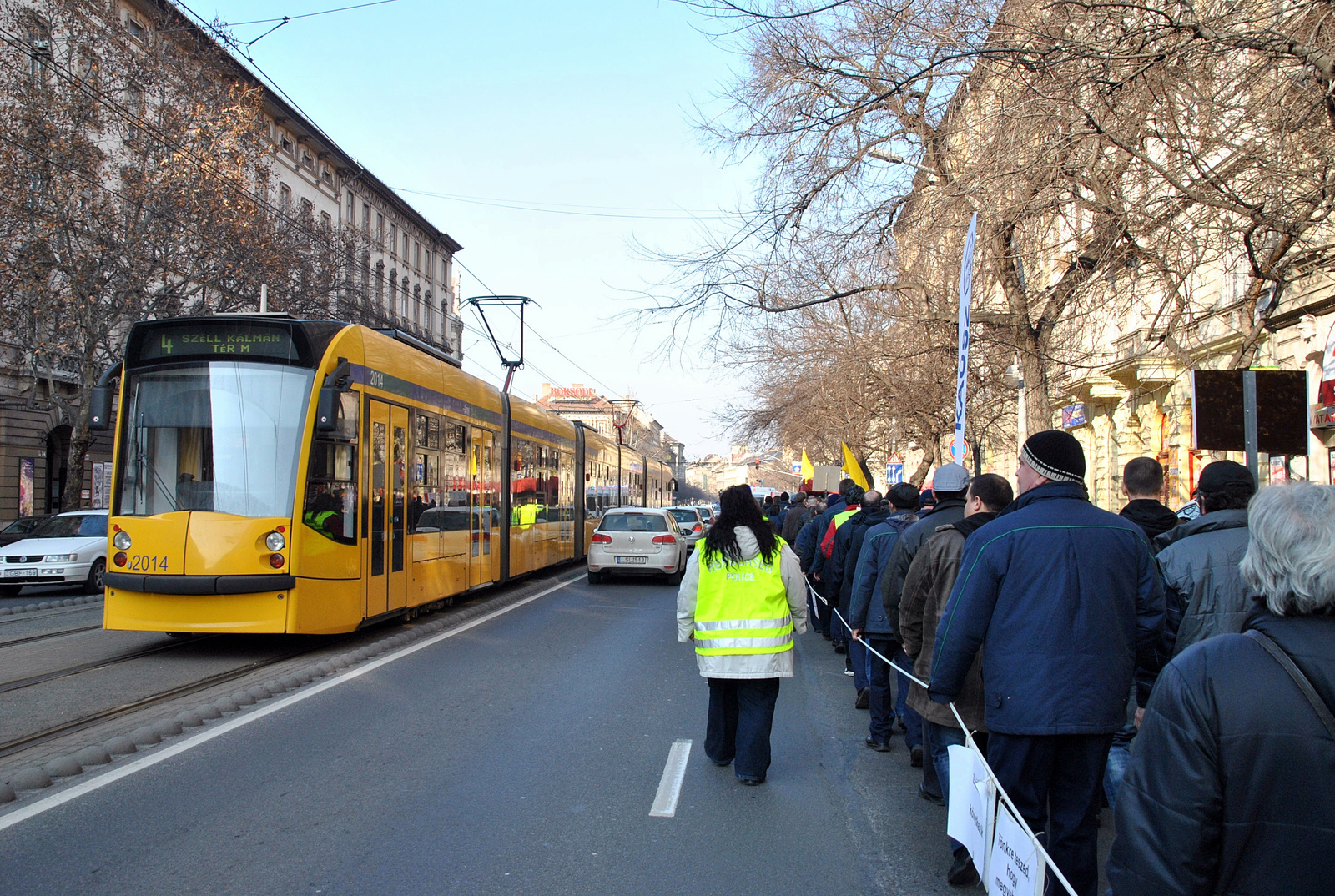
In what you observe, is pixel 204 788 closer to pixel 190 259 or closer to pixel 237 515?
pixel 237 515

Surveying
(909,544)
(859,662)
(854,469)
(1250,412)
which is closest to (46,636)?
(859,662)

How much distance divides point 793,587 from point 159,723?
4368 millimetres

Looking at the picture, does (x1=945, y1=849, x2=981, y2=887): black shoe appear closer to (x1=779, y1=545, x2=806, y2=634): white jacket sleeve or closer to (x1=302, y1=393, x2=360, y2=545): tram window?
(x1=779, y1=545, x2=806, y2=634): white jacket sleeve

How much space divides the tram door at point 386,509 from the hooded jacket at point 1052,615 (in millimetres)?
8062

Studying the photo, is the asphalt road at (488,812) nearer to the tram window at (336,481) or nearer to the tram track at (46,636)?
the tram window at (336,481)

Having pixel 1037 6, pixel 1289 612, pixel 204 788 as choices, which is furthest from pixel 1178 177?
pixel 204 788

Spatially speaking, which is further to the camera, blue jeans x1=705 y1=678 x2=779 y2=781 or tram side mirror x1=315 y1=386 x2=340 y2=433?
tram side mirror x1=315 y1=386 x2=340 y2=433

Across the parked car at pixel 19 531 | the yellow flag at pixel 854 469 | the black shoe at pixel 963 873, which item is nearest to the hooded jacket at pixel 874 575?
the black shoe at pixel 963 873

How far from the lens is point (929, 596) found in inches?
191

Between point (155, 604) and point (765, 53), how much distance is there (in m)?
8.83

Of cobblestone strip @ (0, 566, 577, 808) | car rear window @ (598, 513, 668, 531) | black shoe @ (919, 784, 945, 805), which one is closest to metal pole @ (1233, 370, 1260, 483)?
black shoe @ (919, 784, 945, 805)

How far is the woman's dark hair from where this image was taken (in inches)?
224

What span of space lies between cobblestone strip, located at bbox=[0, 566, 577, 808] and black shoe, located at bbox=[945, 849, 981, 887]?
15.6ft

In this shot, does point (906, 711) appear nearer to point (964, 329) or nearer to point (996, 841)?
point (996, 841)
